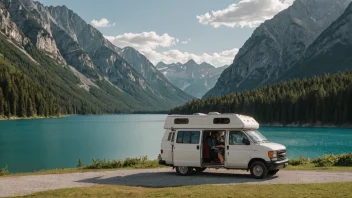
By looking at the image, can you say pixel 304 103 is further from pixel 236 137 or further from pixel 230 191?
pixel 230 191

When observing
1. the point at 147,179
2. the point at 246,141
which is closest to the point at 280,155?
the point at 246,141

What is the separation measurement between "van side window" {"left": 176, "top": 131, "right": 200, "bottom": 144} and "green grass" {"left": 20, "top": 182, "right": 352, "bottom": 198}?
21.5ft

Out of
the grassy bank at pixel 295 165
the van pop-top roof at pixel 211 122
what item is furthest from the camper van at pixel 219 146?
the grassy bank at pixel 295 165


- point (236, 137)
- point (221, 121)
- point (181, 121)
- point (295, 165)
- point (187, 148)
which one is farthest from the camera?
point (295, 165)

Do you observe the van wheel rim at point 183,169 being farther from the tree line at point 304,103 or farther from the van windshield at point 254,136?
the tree line at point 304,103

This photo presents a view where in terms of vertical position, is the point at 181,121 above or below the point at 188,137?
above

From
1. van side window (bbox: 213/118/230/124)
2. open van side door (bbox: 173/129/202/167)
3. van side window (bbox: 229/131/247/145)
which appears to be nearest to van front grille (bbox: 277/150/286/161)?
van side window (bbox: 229/131/247/145)

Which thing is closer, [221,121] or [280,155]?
[280,155]

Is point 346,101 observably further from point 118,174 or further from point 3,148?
point 118,174

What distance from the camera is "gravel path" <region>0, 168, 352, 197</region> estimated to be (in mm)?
23156

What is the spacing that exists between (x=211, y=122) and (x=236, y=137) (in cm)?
207

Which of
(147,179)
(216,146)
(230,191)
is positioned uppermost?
(216,146)

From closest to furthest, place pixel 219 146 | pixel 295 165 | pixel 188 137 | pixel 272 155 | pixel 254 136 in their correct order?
pixel 272 155, pixel 254 136, pixel 219 146, pixel 188 137, pixel 295 165

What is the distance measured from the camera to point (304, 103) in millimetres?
157375
